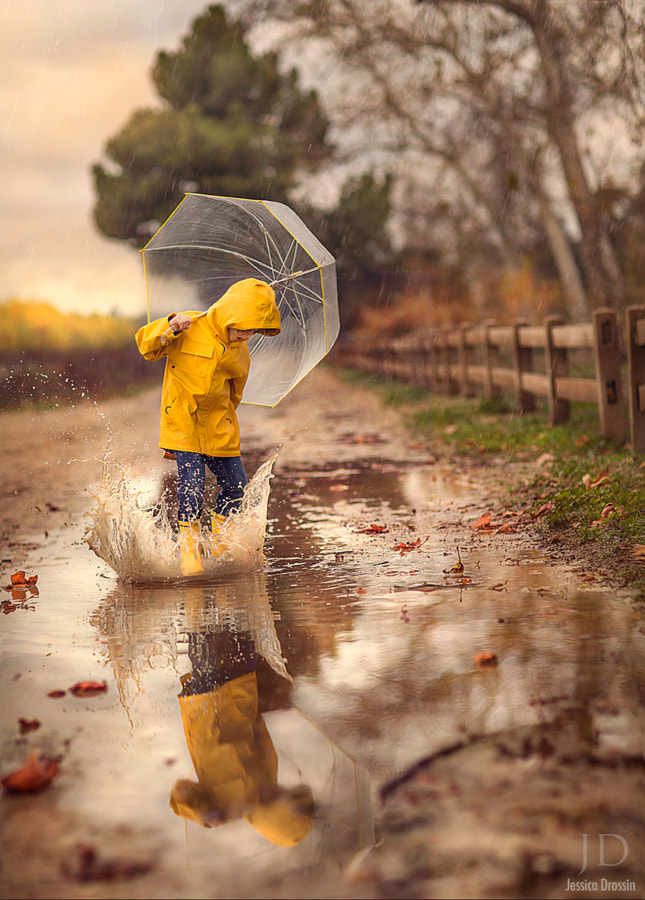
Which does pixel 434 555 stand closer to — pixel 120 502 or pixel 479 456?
pixel 120 502

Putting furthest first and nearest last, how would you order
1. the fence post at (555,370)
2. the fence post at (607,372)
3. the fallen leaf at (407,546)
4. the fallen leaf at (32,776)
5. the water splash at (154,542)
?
the fence post at (555,370), the fence post at (607,372), the fallen leaf at (407,546), the water splash at (154,542), the fallen leaf at (32,776)

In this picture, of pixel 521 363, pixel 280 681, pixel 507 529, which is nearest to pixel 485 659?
pixel 280 681

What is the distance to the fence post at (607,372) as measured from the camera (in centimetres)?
864

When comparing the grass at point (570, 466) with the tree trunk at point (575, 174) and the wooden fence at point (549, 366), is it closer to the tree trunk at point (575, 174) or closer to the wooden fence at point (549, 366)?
the wooden fence at point (549, 366)

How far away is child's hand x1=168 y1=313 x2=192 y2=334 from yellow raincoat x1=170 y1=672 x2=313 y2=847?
2191 mm

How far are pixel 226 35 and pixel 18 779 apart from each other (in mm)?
33548

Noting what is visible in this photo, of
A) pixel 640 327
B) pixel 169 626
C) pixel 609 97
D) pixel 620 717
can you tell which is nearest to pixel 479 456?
pixel 640 327

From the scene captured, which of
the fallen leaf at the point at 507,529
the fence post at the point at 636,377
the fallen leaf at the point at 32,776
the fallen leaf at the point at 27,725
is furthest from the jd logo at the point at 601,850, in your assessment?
the fence post at the point at 636,377

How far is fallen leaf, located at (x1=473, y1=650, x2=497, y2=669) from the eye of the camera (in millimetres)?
3410

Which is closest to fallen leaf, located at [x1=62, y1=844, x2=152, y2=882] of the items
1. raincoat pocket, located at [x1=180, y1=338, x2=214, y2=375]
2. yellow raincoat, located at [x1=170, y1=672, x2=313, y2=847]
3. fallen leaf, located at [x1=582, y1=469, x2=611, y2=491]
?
yellow raincoat, located at [x1=170, y1=672, x2=313, y2=847]

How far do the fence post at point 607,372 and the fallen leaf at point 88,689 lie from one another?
6448 mm

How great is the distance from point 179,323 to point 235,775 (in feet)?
9.03

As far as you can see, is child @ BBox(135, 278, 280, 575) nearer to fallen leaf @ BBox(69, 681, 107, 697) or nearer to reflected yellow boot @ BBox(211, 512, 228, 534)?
reflected yellow boot @ BBox(211, 512, 228, 534)

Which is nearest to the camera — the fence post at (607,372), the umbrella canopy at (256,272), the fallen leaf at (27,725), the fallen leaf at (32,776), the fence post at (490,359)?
the fallen leaf at (32,776)
